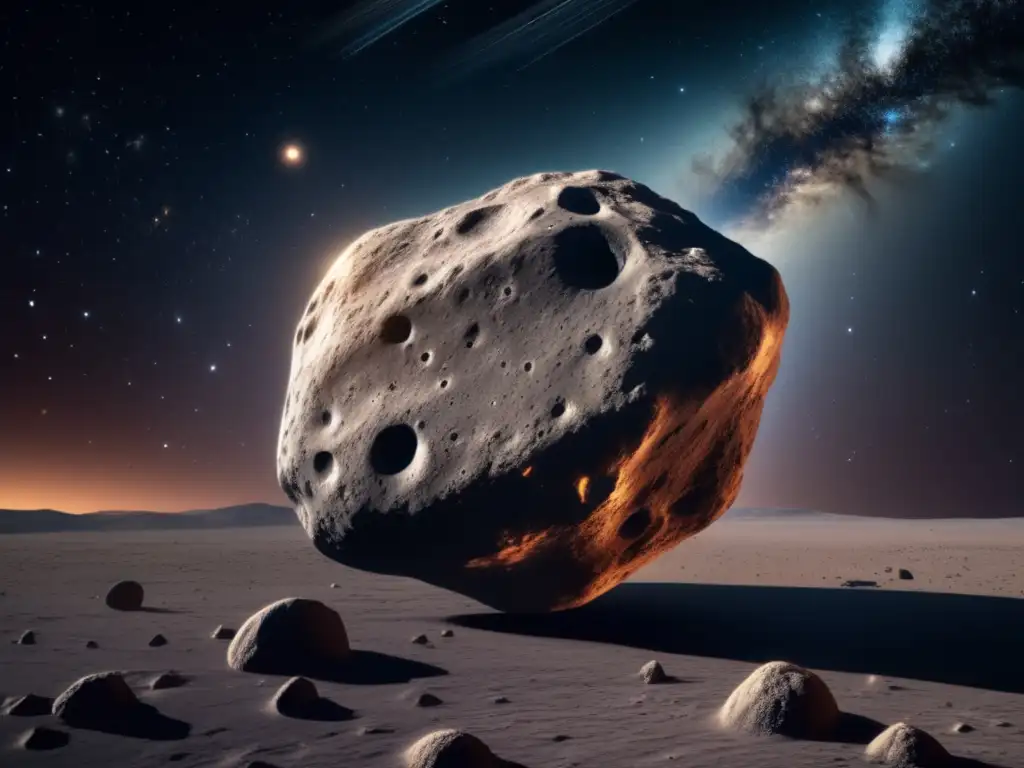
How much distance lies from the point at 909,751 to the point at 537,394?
3.11 meters

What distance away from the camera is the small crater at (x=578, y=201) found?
6.43 m

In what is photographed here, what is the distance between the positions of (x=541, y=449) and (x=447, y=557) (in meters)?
1.12

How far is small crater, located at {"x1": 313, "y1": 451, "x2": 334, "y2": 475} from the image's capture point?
629cm

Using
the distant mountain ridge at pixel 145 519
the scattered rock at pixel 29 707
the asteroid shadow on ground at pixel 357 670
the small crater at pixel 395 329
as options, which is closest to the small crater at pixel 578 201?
the small crater at pixel 395 329

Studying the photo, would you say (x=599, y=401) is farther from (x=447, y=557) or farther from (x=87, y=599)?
(x=87, y=599)

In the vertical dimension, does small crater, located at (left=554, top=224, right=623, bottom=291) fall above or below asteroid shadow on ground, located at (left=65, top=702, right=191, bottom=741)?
above

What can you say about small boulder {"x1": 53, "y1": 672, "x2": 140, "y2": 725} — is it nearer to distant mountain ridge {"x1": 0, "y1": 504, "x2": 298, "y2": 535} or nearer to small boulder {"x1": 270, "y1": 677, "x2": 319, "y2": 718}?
small boulder {"x1": 270, "y1": 677, "x2": 319, "y2": 718}

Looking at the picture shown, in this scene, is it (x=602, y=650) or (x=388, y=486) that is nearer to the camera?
(x=602, y=650)

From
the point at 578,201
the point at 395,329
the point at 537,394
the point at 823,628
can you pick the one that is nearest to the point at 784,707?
the point at 537,394

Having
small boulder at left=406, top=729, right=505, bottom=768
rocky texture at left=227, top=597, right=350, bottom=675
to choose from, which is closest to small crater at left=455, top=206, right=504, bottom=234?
rocky texture at left=227, top=597, right=350, bottom=675

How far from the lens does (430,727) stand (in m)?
3.39

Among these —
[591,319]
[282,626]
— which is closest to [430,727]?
[282,626]

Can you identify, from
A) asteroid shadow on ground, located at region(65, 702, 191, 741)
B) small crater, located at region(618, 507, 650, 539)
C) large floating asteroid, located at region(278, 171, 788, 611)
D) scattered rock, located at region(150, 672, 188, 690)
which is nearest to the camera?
asteroid shadow on ground, located at region(65, 702, 191, 741)

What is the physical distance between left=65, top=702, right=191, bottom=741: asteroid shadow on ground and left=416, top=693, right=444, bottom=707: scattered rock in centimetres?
104
